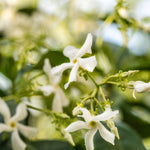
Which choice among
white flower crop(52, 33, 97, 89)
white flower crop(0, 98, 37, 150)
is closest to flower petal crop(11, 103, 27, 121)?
white flower crop(0, 98, 37, 150)

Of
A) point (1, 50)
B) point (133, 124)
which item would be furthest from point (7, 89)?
point (133, 124)

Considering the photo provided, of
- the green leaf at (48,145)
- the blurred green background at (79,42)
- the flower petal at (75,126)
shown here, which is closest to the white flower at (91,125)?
the flower petal at (75,126)

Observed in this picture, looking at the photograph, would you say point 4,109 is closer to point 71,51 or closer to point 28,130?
point 28,130

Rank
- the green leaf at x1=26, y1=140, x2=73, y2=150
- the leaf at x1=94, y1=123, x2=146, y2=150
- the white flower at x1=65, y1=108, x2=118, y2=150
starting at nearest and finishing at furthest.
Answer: the white flower at x1=65, y1=108, x2=118, y2=150
the leaf at x1=94, y1=123, x2=146, y2=150
the green leaf at x1=26, y1=140, x2=73, y2=150

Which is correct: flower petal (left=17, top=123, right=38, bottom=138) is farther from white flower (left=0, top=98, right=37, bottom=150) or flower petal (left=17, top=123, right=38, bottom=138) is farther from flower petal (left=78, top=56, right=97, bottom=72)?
flower petal (left=78, top=56, right=97, bottom=72)

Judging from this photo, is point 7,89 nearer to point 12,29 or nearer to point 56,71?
point 56,71

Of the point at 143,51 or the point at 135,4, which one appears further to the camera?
the point at 135,4
